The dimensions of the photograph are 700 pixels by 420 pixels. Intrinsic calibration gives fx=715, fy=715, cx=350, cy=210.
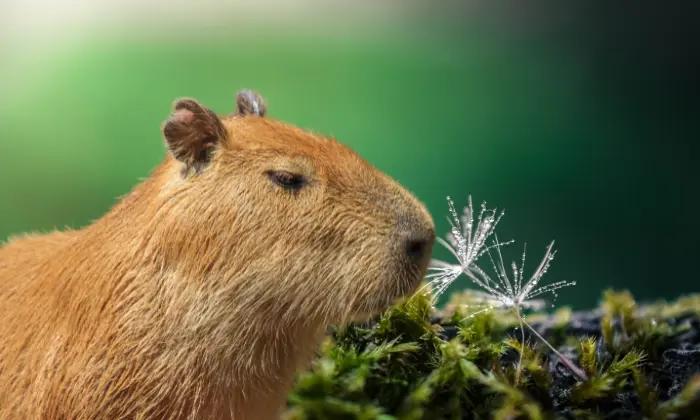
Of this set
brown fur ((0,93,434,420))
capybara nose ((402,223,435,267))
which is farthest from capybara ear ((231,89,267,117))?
capybara nose ((402,223,435,267))

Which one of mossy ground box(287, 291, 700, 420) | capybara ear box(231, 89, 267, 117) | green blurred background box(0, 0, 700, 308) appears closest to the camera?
mossy ground box(287, 291, 700, 420)

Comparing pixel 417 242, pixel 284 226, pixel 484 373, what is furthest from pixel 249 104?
pixel 484 373

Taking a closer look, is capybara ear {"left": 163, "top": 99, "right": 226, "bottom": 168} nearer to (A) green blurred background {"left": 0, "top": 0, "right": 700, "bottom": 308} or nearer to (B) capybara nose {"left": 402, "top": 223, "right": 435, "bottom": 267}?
(B) capybara nose {"left": 402, "top": 223, "right": 435, "bottom": 267}

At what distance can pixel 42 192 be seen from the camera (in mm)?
2822

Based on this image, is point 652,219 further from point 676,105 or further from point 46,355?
point 46,355

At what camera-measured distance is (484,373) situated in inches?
56.2

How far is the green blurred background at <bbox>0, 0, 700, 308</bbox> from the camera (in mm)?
2770

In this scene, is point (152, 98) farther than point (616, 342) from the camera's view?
Yes

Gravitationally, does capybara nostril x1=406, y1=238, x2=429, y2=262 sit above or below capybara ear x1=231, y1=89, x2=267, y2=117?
below

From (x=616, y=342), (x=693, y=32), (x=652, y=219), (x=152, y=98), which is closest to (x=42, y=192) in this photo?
(x=152, y=98)

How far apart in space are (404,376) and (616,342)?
605 millimetres

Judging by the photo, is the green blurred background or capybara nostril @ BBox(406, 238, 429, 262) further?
the green blurred background

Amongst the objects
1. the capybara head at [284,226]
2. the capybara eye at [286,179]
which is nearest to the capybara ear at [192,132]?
the capybara head at [284,226]

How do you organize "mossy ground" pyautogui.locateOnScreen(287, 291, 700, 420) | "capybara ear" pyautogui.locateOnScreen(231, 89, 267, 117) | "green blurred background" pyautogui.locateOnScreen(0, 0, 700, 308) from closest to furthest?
"mossy ground" pyautogui.locateOnScreen(287, 291, 700, 420) < "capybara ear" pyautogui.locateOnScreen(231, 89, 267, 117) < "green blurred background" pyautogui.locateOnScreen(0, 0, 700, 308)
